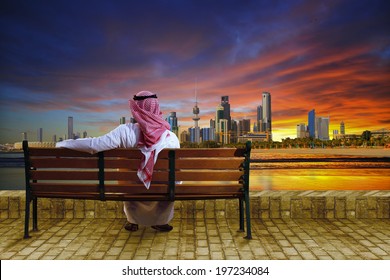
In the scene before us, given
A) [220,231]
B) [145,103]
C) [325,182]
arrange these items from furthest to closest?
[325,182] → [220,231] → [145,103]

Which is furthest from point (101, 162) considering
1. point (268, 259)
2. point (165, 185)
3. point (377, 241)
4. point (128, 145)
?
point (377, 241)

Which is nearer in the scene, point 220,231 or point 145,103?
point 145,103

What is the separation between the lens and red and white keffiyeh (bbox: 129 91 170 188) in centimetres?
343

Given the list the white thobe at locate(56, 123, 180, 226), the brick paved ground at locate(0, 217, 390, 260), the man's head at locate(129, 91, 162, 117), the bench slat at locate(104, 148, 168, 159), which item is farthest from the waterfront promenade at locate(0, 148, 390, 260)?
the man's head at locate(129, 91, 162, 117)

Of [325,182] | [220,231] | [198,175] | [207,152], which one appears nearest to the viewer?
[207,152]

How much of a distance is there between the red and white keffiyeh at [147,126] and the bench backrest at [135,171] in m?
0.06

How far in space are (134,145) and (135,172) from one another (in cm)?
30

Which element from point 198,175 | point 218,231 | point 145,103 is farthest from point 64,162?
point 218,231

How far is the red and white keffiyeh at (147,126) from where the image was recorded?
3.43 metres

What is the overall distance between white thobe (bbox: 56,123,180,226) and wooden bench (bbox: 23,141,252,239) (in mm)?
69

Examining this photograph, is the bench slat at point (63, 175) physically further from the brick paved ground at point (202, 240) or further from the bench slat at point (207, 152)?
the bench slat at point (207, 152)

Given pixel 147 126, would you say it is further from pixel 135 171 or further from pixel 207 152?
pixel 207 152

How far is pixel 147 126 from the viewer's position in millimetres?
3584

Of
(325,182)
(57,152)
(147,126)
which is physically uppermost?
(147,126)
